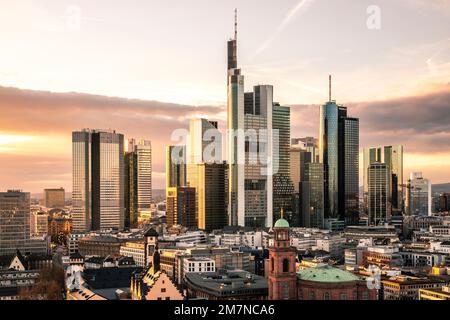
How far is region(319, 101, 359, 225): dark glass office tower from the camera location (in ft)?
124

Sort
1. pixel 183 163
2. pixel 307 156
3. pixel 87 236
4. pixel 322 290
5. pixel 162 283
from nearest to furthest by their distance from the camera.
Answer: pixel 162 283, pixel 322 290, pixel 87 236, pixel 183 163, pixel 307 156

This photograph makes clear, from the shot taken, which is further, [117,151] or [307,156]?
[307,156]

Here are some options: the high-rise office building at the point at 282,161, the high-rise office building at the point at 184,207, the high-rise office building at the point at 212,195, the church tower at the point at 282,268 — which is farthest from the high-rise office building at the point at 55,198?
the church tower at the point at 282,268

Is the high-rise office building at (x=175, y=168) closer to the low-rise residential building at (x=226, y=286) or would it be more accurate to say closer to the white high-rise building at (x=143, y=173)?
the white high-rise building at (x=143, y=173)

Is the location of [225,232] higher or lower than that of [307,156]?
lower

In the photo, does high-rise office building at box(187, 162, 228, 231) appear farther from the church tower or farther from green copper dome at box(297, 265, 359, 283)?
the church tower

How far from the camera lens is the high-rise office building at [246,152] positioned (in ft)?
92.1

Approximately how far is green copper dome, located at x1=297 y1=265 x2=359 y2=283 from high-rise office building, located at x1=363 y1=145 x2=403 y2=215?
2523 cm

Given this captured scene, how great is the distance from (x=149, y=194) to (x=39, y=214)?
8683mm

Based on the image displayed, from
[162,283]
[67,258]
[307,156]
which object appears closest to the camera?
[162,283]

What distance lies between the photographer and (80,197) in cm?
3203

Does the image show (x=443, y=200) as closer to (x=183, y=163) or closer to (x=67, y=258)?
(x=183, y=163)

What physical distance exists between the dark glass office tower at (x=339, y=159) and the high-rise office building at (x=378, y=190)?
0.99 meters
